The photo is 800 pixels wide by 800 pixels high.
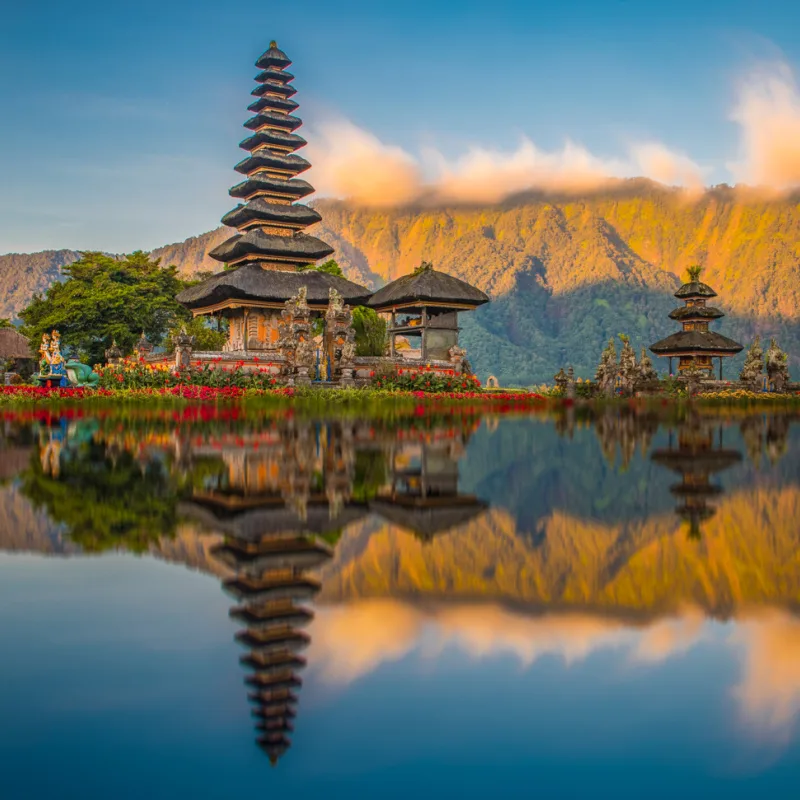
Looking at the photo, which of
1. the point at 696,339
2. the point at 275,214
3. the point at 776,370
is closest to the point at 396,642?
the point at 275,214

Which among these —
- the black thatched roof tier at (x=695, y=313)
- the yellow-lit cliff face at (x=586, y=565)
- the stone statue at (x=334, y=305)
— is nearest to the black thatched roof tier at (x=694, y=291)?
the black thatched roof tier at (x=695, y=313)

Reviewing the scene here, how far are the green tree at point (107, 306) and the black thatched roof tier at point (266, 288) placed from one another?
649 centimetres

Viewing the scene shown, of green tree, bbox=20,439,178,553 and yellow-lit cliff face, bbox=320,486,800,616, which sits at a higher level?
green tree, bbox=20,439,178,553

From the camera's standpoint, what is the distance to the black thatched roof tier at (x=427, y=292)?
35.5 meters

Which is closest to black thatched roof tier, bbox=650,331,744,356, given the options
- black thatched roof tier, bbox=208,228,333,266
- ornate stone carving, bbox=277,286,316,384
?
black thatched roof tier, bbox=208,228,333,266

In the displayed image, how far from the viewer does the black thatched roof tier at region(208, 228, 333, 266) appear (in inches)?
1512

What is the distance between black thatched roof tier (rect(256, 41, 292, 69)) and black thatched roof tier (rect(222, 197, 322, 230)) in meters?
→ 6.99

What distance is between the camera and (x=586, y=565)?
476 cm

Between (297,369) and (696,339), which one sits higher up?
(696,339)

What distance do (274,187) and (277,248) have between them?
4.08 meters

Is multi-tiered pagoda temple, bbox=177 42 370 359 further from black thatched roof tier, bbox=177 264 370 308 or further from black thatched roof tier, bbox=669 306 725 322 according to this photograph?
black thatched roof tier, bbox=669 306 725 322

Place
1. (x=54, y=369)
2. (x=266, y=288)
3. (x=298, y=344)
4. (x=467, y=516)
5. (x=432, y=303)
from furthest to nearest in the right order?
(x=266, y=288) < (x=432, y=303) < (x=298, y=344) < (x=54, y=369) < (x=467, y=516)

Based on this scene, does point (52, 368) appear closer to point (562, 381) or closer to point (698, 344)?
point (562, 381)

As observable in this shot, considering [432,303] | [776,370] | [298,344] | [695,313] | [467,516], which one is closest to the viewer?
[467,516]
